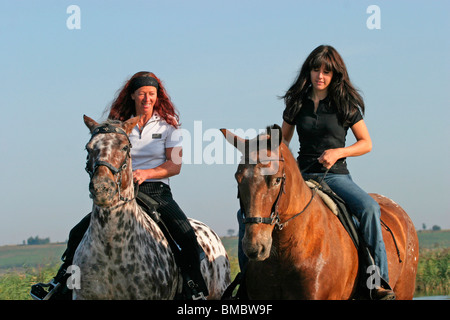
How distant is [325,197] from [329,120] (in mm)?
1066

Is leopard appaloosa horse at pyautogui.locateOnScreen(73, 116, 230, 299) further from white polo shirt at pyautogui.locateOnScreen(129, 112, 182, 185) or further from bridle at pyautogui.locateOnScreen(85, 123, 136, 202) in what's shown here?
white polo shirt at pyautogui.locateOnScreen(129, 112, 182, 185)

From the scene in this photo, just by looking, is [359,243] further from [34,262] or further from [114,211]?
[34,262]

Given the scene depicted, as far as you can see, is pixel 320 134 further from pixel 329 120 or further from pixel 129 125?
pixel 129 125

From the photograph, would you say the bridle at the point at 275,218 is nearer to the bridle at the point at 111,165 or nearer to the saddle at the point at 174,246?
the bridle at the point at 111,165

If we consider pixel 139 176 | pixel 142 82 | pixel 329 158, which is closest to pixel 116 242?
pixel 139 176

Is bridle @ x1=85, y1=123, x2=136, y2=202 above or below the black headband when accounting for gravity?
below

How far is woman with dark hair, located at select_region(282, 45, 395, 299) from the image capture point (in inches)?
290

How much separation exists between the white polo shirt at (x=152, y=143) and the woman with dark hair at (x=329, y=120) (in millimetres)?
1511

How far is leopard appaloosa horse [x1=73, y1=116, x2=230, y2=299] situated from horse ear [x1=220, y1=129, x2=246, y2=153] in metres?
1.28

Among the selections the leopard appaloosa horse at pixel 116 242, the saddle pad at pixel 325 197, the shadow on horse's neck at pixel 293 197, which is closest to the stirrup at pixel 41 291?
the leopard appaloosa horse at pixel 116 242

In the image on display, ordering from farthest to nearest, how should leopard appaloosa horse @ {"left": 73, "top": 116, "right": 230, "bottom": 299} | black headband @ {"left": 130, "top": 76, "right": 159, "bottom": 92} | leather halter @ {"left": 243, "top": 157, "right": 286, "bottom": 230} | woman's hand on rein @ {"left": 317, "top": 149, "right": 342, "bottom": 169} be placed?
black headband @ {"left": 130, "top": 76, "right": 159, "bottom": 92} < woman's hand on rein @ {"left": 317, "top": 149, "right": 342, "bottom": 169} < leopard appaloosa horse @ {"left": 73, "top": 116, "right": 230, "bottom": 299} < leather halter @ {"left": 243, "top": 157, "right": 286, "bottom": 230}

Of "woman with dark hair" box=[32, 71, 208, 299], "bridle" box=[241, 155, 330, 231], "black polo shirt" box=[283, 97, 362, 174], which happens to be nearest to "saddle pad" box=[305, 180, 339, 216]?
"black polo shirt" box=[283, 97, 362, 174]
